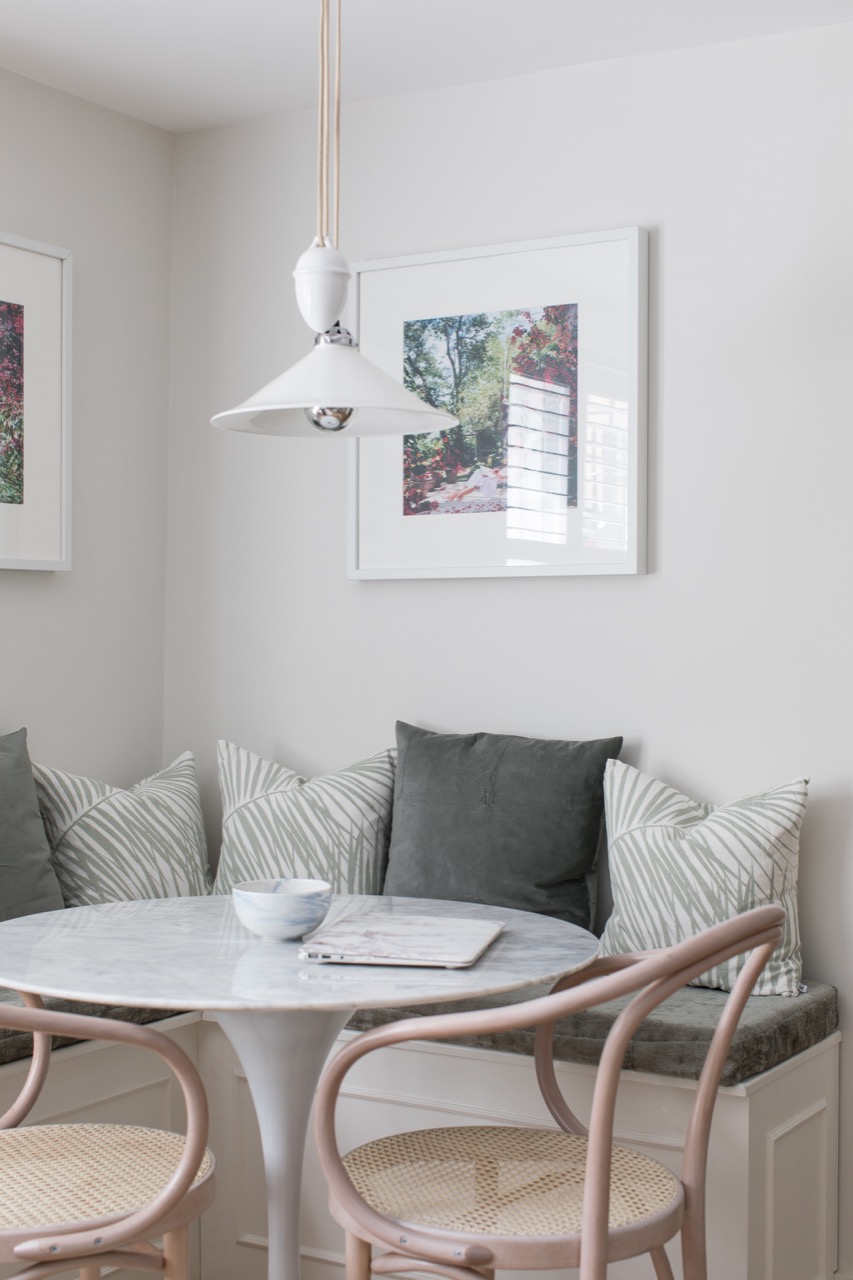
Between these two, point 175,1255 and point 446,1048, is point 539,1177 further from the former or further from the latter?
point 446,1048

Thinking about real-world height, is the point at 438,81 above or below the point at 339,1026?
above

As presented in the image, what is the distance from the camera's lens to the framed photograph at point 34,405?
3240 mm

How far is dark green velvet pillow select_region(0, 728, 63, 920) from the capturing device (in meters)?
2.84

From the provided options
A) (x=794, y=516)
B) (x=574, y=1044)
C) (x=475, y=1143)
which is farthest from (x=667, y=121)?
(x=475, y=1143)

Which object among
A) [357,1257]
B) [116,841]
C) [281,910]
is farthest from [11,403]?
[357,1257]

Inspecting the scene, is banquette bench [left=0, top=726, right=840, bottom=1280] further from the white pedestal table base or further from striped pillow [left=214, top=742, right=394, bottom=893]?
the white pedestal table base

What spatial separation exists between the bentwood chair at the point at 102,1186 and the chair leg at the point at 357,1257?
0.20 metres

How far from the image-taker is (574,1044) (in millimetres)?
2521

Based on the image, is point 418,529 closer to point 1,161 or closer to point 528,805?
point 528,805

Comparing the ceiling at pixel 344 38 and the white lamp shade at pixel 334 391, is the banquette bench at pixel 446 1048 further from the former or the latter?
the ceiling at pixel 344 38

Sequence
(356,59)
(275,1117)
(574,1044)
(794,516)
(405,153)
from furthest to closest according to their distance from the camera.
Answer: (405,153) < (356,59) < (794,516) < (574,1044) < (275,1117)

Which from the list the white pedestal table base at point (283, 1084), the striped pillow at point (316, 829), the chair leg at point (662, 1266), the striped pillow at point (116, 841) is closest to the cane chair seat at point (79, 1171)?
the white pedestal table base at point (283, 1084)

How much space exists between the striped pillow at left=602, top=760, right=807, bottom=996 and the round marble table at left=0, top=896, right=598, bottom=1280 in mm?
579

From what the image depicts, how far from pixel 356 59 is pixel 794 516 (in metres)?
Result: 1.43
